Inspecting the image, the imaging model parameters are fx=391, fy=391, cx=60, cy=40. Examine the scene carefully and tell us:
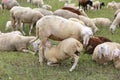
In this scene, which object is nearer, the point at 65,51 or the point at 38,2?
the point at 65,51

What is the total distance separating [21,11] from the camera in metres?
12.1

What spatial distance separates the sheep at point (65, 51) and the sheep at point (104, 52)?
705 mm

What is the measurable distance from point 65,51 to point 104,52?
105cm

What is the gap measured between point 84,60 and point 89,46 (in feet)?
1.91

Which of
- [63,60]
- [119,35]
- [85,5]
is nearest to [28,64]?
[63,60]

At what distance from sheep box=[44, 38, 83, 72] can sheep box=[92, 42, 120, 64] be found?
705mm

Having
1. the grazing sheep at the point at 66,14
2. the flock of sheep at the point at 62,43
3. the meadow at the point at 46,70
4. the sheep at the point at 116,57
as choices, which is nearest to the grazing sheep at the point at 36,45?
the flock of sheep at the point at 62,43

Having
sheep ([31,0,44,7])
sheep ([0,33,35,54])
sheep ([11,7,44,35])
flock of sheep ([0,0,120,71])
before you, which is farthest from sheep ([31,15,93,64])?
sheep ([31,0,44,7])

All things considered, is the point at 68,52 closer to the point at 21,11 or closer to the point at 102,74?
the point at 102,74

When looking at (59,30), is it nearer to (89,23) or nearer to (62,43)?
(62,43)

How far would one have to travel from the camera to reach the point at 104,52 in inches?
344

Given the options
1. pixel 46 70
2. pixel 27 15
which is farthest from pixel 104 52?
pixel 27 15

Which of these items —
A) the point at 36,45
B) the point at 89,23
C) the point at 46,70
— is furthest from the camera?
the point at 89,23

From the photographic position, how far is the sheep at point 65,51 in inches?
321
